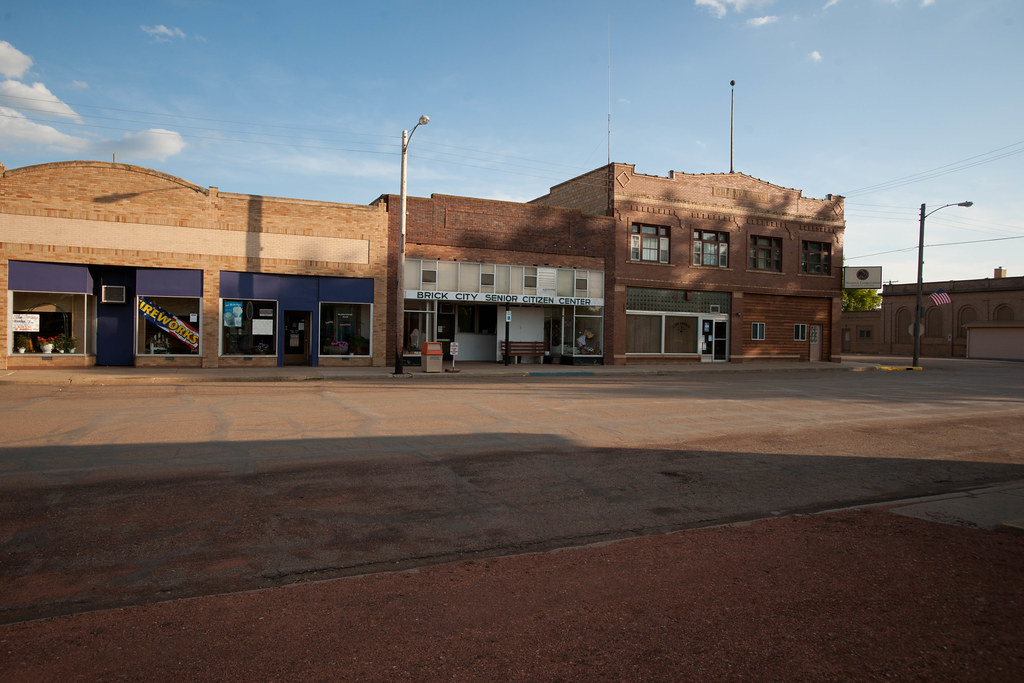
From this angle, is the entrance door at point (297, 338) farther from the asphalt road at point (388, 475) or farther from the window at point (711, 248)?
the window at point (711, 248)

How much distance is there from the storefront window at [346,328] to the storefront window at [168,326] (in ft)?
15.1

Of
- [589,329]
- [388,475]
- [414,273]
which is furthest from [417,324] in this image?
[388,475]

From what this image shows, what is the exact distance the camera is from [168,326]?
23953mm

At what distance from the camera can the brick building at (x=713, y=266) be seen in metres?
32.4

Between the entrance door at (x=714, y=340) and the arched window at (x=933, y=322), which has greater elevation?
the arched window at (x=933, y=322)

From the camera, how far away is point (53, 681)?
11.0 ft

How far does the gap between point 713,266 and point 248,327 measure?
2306 centimetres

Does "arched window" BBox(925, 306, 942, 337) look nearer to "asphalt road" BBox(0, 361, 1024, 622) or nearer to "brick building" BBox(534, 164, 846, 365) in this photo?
"brick building" BBox(534, 164, 846, 365)

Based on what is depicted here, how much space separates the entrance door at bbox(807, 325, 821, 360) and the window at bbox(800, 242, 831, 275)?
128 inches

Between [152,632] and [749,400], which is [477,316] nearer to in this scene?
[749,400]

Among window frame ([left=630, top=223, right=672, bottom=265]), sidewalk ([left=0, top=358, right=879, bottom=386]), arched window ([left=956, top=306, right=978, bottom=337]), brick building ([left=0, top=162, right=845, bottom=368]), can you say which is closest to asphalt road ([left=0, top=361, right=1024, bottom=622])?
sidewalk ([left=0, top=358, right=879, bottom=386])

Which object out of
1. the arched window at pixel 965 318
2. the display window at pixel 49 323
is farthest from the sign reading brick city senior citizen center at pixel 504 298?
the arched window at pixel 965 318

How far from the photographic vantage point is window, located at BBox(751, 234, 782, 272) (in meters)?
36.5

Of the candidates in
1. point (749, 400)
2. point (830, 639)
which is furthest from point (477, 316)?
point (830, 639)
